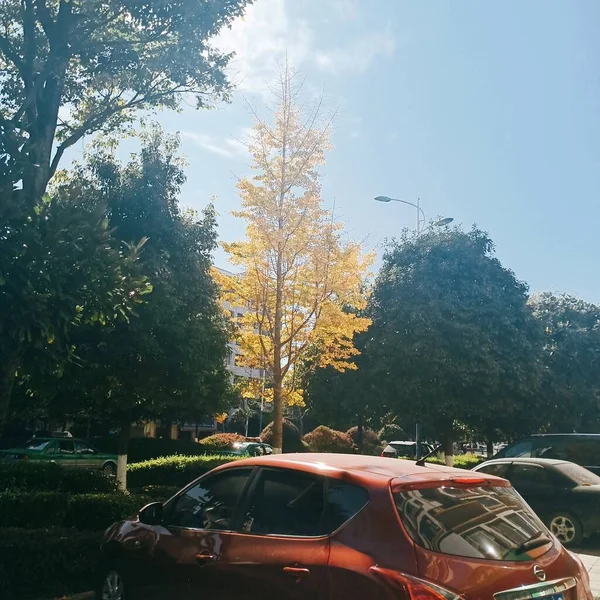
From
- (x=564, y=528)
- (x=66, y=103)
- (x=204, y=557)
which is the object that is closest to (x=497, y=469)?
(x=564, y=528)

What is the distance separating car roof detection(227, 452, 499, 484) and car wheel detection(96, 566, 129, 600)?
57.2 inches

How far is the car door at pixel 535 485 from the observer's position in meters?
10.8

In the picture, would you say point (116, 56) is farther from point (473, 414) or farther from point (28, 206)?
point (473, 414)

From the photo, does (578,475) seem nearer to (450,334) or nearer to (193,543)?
(450,334)

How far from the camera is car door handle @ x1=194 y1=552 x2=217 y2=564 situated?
13.6 ft

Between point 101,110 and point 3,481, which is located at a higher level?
point 101,110

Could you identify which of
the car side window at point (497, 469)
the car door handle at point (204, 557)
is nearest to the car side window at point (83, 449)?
the car side window at point (497, 469)

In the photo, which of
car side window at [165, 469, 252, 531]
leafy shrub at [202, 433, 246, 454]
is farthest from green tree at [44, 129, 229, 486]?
leafy shrub at [202, 433, 246, 454]

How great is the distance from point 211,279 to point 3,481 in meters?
6.36

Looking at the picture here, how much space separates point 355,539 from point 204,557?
49.7 inches

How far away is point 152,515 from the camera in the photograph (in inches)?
194

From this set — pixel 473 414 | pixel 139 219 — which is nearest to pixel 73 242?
pixel 139 219

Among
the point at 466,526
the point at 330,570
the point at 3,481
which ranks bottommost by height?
the point at 3,481

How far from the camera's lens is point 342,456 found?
15.0ft
